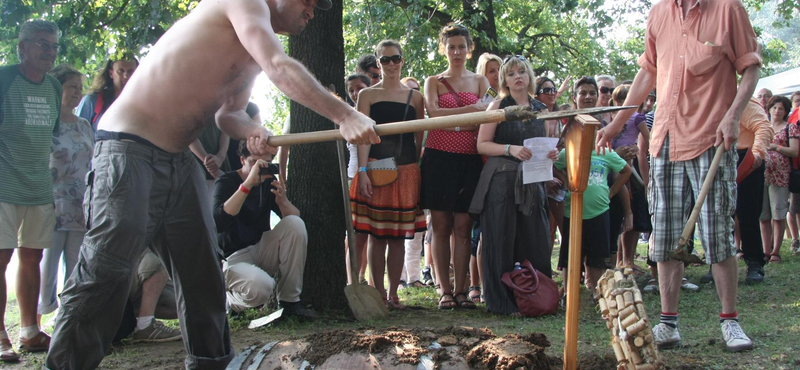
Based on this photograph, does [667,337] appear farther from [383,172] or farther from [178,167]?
[178,167]

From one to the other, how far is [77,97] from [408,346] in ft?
12.4

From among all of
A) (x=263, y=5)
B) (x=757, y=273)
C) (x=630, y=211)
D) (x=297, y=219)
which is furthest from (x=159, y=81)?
(x=757, y=273)

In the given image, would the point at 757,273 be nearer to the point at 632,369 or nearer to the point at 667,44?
the point at 667,44

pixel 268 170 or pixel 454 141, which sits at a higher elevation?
pixel 454 141

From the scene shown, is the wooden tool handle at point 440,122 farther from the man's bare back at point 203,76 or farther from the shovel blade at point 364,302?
the shovel blade at point 364,302

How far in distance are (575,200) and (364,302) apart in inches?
105

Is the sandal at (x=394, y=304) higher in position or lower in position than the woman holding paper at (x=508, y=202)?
lower

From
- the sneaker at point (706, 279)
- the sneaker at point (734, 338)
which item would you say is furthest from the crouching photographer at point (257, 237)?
the sneaker at point (706, 279)

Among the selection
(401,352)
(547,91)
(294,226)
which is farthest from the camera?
(547,91)

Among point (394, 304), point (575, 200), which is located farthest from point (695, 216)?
point (394, 304)

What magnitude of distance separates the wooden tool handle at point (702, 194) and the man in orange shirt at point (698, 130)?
0.18 feet

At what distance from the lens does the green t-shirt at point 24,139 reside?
4.80m

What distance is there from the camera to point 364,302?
5359mm

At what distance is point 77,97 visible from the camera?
5434 millimetres
